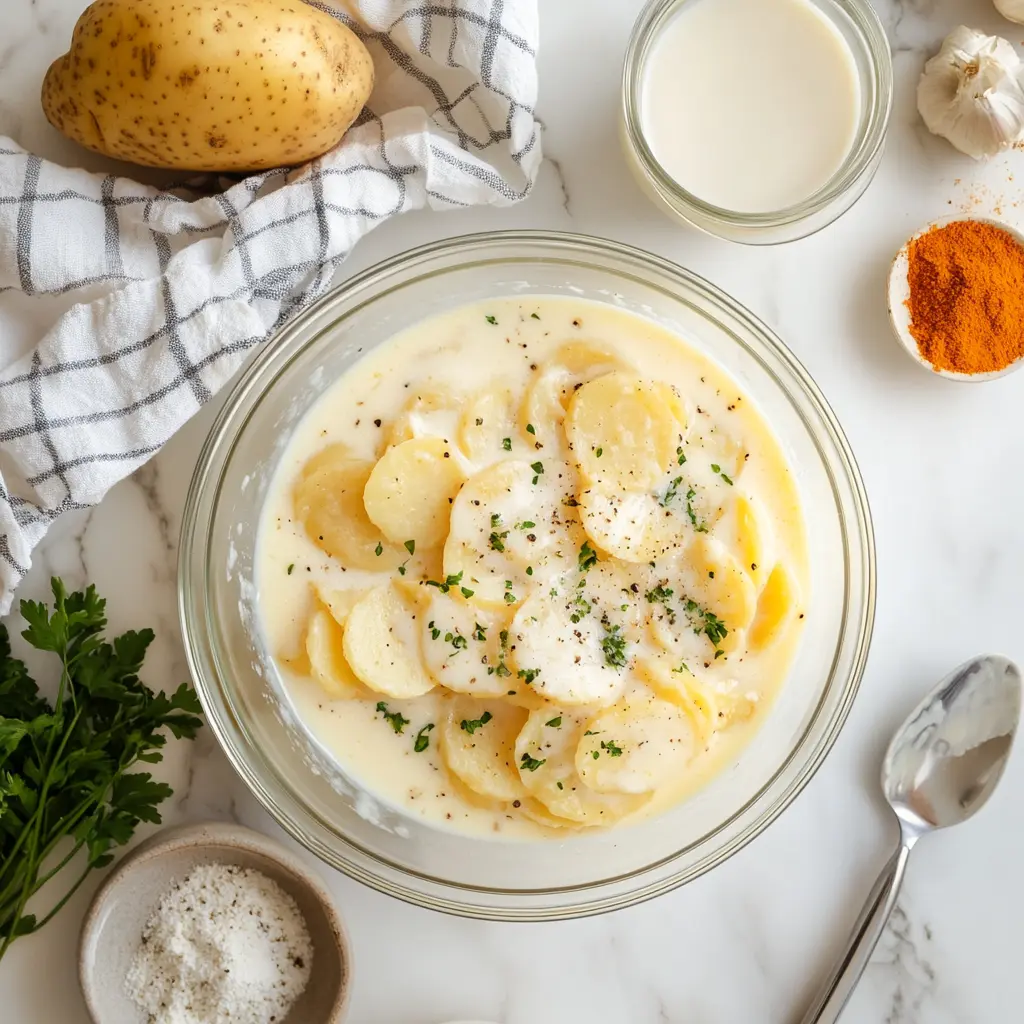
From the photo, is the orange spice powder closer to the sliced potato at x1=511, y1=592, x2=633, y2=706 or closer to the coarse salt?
the sliced potato at x1=511, y1=592, x2=633, y2=706

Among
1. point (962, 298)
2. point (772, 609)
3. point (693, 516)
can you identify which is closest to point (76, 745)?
point (693, 516)

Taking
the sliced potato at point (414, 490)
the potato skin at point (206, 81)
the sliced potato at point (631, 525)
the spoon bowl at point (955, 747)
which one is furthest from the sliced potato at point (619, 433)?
the spoon bowl at point (955, 747)

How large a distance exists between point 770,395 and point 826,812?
92 centimetres

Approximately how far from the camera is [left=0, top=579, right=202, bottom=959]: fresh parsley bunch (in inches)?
77.3

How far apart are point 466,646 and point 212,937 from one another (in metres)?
0.79

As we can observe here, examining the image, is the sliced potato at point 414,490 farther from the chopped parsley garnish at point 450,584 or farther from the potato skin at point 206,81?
the potato skin at point 206,81

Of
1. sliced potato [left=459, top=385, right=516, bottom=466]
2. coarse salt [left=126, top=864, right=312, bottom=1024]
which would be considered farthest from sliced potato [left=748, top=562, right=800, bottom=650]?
coarse salt [left=126, top=864, right=312, bottom=1024]

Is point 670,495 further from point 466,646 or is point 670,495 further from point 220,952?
point 220,952

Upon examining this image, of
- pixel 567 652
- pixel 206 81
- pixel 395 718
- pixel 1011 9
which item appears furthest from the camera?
pixel 1011 9

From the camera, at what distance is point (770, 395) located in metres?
2.15

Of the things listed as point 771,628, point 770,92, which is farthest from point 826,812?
point 770,92

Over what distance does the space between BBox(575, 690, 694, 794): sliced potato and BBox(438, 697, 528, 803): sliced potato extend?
0.15 m

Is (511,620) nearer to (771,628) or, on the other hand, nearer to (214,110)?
(771,628)

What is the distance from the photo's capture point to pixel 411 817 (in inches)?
81.4
